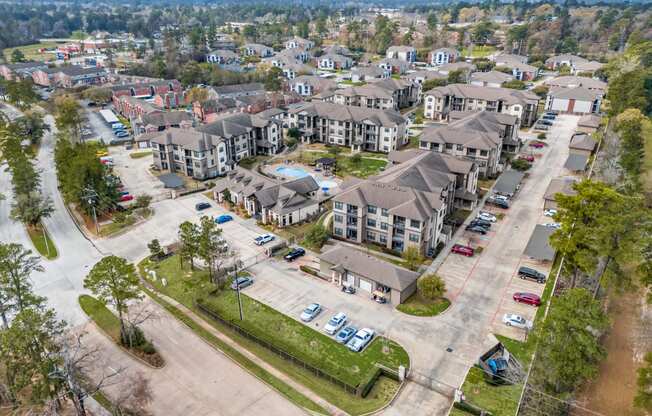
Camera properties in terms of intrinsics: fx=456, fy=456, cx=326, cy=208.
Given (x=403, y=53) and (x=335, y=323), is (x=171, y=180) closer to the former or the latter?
(x=335, y=323)

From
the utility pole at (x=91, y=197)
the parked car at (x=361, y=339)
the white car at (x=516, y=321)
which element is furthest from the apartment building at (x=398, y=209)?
the utility pole at (x=91, y=197)

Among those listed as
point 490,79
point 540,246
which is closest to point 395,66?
point 490,79

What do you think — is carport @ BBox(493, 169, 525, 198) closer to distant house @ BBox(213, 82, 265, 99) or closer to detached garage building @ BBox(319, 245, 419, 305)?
detached garage building @ BBox(319, 245, 419, 305)

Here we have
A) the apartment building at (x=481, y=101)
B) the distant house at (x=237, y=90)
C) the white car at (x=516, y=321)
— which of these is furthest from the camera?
the distant house at (x=237, y=90)

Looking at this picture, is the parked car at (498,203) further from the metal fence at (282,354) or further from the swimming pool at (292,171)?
the metal fence at (282,354)

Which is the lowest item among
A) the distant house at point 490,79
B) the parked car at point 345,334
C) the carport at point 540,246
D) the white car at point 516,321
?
the parked car at point 345,334

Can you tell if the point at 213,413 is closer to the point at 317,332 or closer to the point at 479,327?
the point at 317,332

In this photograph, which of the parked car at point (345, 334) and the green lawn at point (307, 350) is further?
the parked car at point (345, 334)
